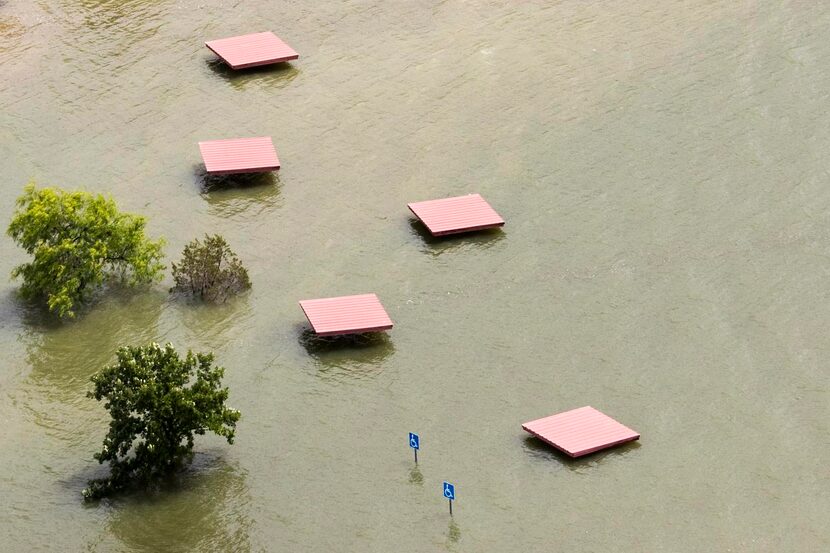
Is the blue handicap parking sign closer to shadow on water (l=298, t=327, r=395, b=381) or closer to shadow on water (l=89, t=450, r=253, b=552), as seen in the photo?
shadow on water (l=89, t=450, r=253, b=552)

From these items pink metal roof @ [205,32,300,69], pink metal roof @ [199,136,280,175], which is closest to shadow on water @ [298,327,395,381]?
pink metal roof @ [199,136,280,175]

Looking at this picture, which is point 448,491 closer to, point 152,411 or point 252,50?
point 152,411

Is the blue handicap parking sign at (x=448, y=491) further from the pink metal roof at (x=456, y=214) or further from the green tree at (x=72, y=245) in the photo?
the green tree at (x=72, y=245)

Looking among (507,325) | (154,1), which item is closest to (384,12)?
(154,1)

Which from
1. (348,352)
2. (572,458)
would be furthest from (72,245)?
(572,458)

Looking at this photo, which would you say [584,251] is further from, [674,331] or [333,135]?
[333,135]
